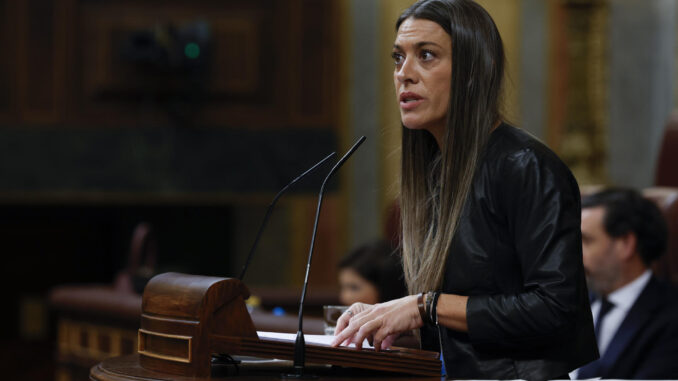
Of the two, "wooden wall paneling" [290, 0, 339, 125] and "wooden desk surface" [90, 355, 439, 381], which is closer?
"wooden desk surface" [90, 355, 439, 381]

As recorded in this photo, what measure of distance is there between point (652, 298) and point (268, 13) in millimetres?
4255

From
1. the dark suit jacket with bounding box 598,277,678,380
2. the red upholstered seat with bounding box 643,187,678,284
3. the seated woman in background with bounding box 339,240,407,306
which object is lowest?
the seated woman in background with bounding box 339,240,407,306

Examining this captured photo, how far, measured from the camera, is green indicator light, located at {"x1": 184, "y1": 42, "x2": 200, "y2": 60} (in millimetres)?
6281

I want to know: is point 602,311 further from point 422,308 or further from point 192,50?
point 192,50

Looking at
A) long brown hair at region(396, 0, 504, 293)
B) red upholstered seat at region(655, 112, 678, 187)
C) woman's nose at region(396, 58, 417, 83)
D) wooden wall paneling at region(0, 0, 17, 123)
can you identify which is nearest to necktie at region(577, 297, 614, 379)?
red upholstered seat at region(655, 112, 678, 187)

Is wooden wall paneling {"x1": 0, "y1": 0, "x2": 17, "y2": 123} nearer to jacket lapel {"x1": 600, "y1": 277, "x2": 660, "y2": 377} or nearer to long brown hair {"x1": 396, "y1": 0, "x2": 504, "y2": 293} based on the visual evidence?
jacket lapel {"x1": 600, "y1": 277, "x2": 660, "y2": 377}

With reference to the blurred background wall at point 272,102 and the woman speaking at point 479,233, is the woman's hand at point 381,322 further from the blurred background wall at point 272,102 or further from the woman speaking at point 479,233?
the blurred background wall at point 272,102

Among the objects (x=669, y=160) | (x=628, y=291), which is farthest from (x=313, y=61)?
(x=628, y=291)

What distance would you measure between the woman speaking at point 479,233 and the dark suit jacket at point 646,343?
49.1 inches

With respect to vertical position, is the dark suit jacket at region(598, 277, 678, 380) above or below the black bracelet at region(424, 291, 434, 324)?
below

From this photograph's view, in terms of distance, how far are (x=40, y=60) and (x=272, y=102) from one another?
1577 millimetres

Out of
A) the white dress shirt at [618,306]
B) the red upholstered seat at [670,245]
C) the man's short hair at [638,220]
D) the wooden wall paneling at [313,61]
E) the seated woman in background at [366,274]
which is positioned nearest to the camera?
the white dress shirt at [618,306]

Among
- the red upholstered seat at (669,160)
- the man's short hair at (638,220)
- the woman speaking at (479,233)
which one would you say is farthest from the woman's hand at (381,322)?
the red upholstered seat at (669,160)

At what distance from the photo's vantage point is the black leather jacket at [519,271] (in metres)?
1.46
